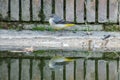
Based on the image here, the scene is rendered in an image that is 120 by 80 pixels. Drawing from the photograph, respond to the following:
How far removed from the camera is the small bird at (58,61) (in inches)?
246

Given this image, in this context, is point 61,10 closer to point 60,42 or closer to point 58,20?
point 58,20

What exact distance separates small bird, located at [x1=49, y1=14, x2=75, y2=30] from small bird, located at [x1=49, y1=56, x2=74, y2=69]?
63.1 inches

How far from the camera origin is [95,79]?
5566mm

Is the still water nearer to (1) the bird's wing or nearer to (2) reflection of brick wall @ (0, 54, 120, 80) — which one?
(2) reflection of brick wall @ (0, 54, 120, 80)

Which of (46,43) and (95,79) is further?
(46,43)

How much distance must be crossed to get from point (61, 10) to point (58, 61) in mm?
2463

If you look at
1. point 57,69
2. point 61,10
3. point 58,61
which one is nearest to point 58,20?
point 61,10

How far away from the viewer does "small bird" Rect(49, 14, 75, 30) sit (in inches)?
327

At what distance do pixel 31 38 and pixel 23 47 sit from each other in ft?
0.79

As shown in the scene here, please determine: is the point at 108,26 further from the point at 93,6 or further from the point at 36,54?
the point at 36,54

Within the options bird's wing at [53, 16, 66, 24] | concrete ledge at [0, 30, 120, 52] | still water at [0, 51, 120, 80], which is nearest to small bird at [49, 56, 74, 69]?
still water at [0, 51, 120, 80]

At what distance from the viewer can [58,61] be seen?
6492 millimetres

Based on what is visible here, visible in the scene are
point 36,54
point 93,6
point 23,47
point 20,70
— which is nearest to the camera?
point 20,70

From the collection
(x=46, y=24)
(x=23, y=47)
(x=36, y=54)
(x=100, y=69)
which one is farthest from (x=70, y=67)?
(x=46, y=24)
